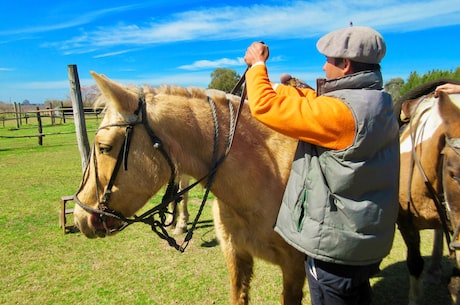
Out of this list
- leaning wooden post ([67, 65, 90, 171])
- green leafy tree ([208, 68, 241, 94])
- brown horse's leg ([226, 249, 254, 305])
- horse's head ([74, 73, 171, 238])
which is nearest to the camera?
horse's head ([74, 73, 171, 238])

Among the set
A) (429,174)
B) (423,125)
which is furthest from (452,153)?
(423,125)

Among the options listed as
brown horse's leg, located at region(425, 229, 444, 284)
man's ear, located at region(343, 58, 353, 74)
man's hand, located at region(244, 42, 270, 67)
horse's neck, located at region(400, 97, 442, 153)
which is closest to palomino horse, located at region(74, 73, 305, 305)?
man's hand, located at region(244, 42, 270, 67)

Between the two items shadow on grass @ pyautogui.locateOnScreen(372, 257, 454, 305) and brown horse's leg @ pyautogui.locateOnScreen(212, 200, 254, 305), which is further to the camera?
shadow on grass @ pyautogui.locateOnScreen(372, 257, 454, 305)

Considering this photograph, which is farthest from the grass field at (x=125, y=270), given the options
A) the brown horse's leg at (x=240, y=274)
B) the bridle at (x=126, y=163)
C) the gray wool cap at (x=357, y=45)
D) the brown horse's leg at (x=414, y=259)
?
the gray wool cap at (x=357, y=45)

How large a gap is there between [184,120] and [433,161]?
195 centimetres

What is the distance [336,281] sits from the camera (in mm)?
1714

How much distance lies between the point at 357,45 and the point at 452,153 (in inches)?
45.1

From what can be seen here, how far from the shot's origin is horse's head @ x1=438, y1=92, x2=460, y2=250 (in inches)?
81.6

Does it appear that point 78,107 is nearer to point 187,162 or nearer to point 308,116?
point 187,162

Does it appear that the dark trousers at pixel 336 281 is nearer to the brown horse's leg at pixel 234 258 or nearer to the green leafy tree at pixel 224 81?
the brown horse's leg at pixel 234 258

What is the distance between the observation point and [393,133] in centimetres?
164

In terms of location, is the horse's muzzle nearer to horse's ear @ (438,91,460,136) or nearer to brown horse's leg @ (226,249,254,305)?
brown horse's leg @ (226,249,254,305)

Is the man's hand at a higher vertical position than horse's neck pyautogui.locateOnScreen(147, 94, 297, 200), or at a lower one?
higher

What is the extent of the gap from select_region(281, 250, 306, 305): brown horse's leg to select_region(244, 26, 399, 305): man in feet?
1.68
